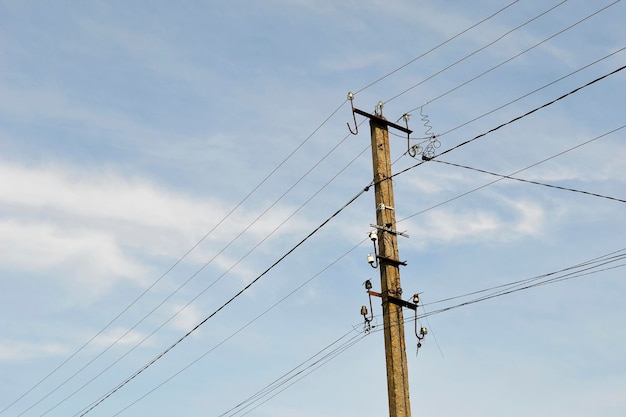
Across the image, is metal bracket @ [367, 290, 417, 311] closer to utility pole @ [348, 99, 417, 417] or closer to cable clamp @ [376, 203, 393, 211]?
utility pole @ [348, 99, 417, 417]

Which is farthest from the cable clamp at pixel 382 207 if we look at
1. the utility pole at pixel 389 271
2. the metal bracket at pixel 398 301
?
the metal bracket at pixel 398 301

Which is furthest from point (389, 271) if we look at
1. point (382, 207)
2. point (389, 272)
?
point (382, 207)

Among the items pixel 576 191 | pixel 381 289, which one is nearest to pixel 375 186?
pixel 381 289

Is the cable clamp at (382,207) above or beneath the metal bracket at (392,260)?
above

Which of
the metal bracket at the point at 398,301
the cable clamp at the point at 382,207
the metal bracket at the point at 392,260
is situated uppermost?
the cable clamp at the point at 382,207

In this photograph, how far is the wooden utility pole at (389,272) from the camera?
57.4 ft

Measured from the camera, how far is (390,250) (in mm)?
18906

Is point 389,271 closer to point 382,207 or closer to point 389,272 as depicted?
point 389,272

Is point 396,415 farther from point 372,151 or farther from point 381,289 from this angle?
point 372,151

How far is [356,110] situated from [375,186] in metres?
1.92

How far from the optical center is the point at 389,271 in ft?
61.6

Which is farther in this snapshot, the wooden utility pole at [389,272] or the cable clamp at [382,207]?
the cable clamp at [382,207]

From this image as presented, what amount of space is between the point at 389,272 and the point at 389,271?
0.02 m

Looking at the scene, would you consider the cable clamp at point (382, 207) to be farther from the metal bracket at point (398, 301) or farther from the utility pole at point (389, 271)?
the metal bracket at point (398, 301)
